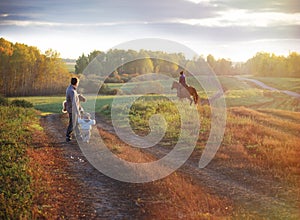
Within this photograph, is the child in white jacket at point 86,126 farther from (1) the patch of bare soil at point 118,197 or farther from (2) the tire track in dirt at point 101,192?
(1) the patch of bare soil at point 118,197

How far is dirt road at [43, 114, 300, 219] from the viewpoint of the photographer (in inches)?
355

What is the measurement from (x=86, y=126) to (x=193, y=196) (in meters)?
7.70

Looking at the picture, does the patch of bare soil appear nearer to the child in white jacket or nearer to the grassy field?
the grassy field

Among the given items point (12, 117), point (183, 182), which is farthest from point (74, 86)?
point (12, 117)

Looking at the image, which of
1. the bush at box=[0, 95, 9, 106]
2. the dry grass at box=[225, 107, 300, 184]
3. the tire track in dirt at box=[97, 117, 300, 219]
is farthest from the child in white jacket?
the bush at box=[0, 95, 9, 106]

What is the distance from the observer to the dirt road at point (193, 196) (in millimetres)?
9005

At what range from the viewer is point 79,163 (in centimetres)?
1334

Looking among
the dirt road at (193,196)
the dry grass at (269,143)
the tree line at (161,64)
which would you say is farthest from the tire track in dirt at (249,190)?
the tree line at (161,64)

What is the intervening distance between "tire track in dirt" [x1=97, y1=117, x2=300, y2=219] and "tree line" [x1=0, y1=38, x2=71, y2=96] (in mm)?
23564

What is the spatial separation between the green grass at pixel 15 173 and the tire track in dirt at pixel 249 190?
533 cm

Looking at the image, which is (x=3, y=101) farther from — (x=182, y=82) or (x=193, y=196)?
(x=193, y=196)

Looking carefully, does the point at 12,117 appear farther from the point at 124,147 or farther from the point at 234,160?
the point at 234,160

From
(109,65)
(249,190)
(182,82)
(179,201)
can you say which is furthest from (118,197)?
(109,65)

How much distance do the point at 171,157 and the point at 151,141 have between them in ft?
11.6
